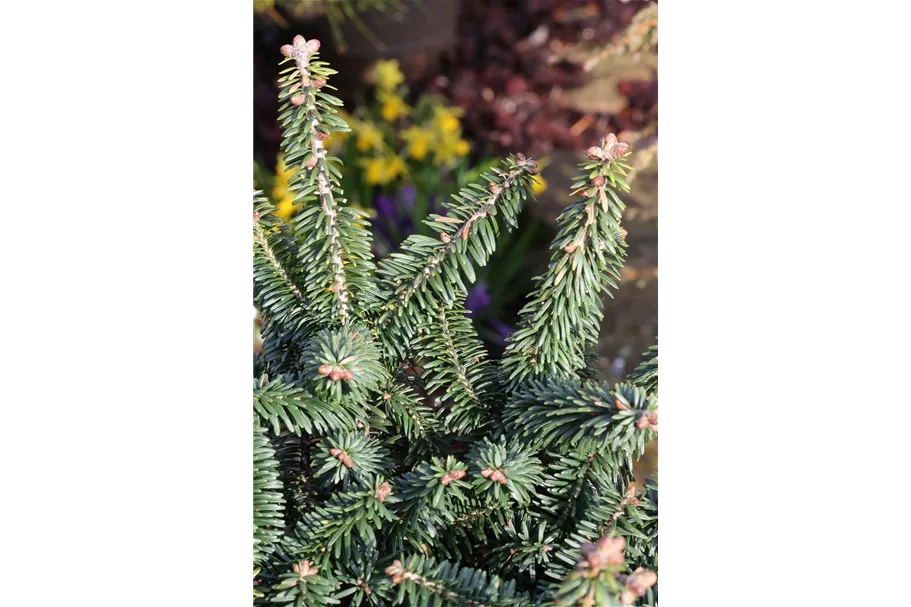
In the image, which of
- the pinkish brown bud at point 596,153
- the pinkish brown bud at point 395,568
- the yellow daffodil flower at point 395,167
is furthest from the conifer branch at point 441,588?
the yellow daffodil flower at point 395,167

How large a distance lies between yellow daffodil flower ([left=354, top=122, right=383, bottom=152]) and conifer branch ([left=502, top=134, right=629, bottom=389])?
1.17 metres

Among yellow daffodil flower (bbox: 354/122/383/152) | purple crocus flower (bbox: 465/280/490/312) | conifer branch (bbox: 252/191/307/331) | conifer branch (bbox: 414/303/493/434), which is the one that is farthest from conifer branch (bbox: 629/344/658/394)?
yellow daffodil flower (bbox: 354/122/383/152)

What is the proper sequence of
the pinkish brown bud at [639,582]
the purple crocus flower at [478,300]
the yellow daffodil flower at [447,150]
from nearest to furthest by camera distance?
the pinkish brown bud at [639,582], the purple crocus flower at [478,300], the yellow daffodil flower at [447,150]

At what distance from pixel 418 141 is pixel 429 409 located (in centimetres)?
119

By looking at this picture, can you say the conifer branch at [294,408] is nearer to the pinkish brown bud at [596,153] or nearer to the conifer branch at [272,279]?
the conifer branch at [272,279]

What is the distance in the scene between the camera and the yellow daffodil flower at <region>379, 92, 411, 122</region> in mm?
1687

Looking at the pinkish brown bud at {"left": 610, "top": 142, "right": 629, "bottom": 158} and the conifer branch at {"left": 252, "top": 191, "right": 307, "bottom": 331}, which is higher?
the pinkish brown bud at {"left": 610, "top": 142, "right": 629, "bottom": 158}

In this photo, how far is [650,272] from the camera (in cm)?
136

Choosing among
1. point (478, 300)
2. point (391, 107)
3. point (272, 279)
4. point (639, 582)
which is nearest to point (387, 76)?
point (391, 107)

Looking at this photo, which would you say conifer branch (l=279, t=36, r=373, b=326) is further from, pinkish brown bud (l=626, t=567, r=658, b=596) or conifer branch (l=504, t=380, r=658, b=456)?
pinkish brown bud (l=626, t=567, r=658, b=596)

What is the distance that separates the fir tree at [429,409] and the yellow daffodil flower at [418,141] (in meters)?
1.12

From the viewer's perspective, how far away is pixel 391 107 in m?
1.69

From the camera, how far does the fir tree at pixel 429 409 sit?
466 mm
